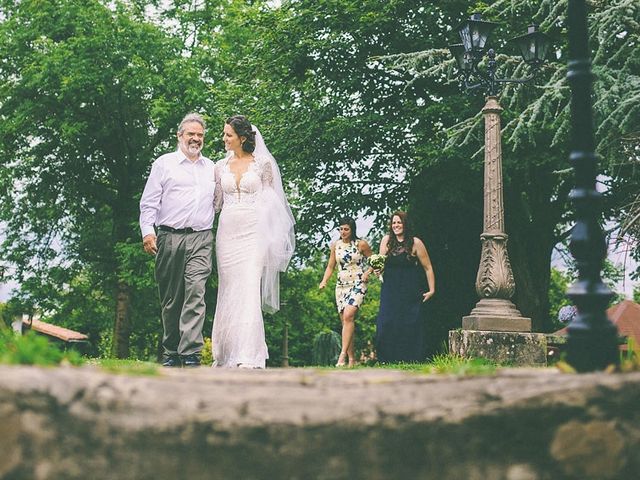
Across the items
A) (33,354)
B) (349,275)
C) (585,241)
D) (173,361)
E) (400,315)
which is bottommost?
(173,361)

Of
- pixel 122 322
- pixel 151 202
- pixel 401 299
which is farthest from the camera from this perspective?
pixel 122 322

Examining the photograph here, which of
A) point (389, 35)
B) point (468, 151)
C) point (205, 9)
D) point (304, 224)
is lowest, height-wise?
point (304, 224)

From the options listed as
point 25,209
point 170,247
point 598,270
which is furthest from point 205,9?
point 598,270

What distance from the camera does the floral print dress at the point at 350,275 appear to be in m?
11.3

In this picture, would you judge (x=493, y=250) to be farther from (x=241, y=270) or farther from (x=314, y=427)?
A: (x=314, y=427)

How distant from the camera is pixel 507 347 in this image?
10.5 meters

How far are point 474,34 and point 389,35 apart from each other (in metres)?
8.07

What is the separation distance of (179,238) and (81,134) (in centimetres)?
1657

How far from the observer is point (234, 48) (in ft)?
77.0

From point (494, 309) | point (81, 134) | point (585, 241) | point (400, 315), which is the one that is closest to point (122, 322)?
point (81, 134)

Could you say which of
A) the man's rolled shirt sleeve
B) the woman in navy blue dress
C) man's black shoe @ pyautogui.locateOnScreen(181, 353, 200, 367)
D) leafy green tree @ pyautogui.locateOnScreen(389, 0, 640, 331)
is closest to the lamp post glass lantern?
leafy green tree @ pyautogui.locateOnScreen(389, 0, 640, 331)

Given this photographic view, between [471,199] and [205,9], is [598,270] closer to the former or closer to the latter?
[471,199]

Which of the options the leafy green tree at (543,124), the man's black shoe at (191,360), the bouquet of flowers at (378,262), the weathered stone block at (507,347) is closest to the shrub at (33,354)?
the man's black shoe at (191,360)

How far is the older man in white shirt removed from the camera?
7.38 metres
